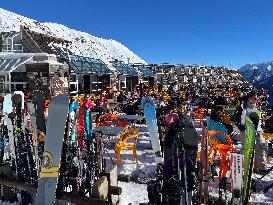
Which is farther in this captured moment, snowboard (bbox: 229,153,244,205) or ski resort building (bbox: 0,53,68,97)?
ski resort building (bbox: 0,53,68,97)

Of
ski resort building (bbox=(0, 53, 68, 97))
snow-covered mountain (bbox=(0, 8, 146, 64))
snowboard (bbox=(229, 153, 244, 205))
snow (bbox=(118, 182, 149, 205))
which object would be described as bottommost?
snow (bbox=(118, 182, 149, 205))

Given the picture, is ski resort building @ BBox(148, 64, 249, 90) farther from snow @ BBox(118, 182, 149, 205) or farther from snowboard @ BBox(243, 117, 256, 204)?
snowboard @ BBox(243, 117, 256, 204)

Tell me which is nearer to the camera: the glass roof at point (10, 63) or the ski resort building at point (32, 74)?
the ski resort building at point (32, 74)

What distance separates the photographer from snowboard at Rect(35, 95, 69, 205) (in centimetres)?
452

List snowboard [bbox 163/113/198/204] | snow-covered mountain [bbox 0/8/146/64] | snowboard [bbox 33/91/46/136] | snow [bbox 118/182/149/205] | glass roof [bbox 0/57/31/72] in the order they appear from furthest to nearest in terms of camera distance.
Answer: snow-covered mountain [bbox 0/8/146/64], glass roof [bbox 0/57/31/72], snowboard [bbox 33/91/46/136], snow [bbox 118/182/149/205], snowboard [bbox 163/113/198/204]

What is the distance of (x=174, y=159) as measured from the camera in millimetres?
4164

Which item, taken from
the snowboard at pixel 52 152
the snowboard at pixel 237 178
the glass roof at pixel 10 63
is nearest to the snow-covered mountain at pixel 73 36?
the glass roof at pixel 10 63

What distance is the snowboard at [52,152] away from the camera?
4516 millimetres

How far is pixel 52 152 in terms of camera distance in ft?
15.0

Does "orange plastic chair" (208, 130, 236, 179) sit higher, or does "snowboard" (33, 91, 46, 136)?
"snowboard" (33, 91, 46, 136)

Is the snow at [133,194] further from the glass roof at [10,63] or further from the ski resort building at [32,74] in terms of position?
the glass roof at [10,63]

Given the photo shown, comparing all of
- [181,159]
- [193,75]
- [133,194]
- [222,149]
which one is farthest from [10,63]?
[193,75]

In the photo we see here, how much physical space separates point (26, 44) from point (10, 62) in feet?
25.2

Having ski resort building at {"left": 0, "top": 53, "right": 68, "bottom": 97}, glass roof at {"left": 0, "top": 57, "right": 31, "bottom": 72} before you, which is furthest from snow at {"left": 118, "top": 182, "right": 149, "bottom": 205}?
glass roof at {"left": 0, "top": 57, "right": 31, "bottom": 72}
